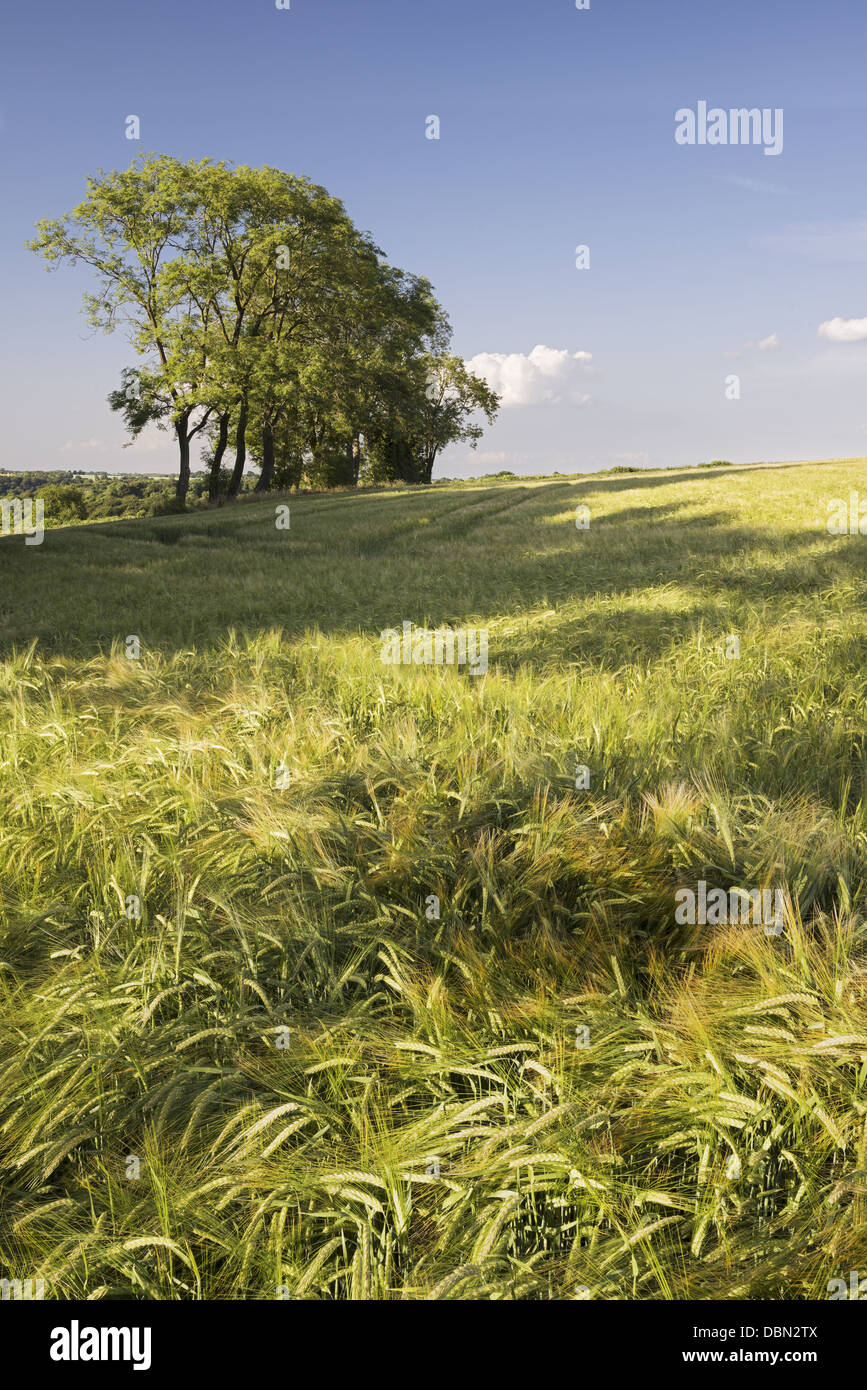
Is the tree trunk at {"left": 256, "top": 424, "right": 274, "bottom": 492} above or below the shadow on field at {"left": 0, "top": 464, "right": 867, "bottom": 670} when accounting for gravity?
above

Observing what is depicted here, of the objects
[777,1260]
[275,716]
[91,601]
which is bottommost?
[777,1260]

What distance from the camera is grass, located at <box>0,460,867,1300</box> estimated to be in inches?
63.0

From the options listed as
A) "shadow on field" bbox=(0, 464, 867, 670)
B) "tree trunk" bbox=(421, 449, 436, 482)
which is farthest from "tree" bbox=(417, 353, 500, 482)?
"shadow on field" bbox=(0, 464, 867, 670)

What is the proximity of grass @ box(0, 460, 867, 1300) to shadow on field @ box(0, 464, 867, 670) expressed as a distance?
2.75m

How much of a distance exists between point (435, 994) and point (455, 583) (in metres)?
10.8

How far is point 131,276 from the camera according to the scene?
40656 mm

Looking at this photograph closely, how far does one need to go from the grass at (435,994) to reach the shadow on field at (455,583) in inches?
108

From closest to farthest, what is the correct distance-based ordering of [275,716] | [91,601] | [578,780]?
[578,780] < [275,716] < [91,601]

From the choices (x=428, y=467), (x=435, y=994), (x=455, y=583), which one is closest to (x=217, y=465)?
(x=428, y=467)

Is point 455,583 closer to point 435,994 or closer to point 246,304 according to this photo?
point 435,994

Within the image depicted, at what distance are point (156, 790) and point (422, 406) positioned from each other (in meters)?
58.4

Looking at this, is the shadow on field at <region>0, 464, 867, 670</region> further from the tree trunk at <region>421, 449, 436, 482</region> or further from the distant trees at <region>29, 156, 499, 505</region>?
the tree trunk at <region>421, 449, 436, 482</region>
